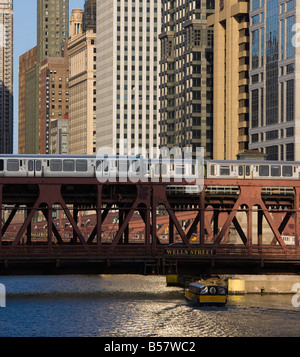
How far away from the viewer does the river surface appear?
312 feet

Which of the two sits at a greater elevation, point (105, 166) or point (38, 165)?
point (38, 165)

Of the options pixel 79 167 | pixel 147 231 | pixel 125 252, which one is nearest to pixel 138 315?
pixel 125 252

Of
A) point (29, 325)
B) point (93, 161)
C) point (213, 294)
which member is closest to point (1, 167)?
point (93, 161)

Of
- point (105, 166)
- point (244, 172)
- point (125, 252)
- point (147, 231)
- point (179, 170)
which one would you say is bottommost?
point (125, 252)

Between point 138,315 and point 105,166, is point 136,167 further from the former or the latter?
point 138,315

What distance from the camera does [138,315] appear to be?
106062mm

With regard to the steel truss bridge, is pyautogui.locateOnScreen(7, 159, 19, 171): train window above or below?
above

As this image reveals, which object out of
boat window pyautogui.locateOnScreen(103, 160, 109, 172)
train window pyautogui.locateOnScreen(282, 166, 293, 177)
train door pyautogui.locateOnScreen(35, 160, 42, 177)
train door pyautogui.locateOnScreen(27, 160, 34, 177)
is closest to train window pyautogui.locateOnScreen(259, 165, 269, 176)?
train window pyautogui.locateOnScreen(282, 166, 293, 177)

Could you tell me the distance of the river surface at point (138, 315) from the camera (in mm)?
95125

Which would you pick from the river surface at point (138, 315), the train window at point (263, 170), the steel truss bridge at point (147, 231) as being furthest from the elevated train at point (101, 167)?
the river surface at point (138, 315)

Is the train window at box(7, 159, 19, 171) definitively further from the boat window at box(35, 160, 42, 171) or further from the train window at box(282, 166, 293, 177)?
the train window at box(282, 166, 293, 177)

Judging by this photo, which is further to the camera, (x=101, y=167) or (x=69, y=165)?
(x=69, y=165)
